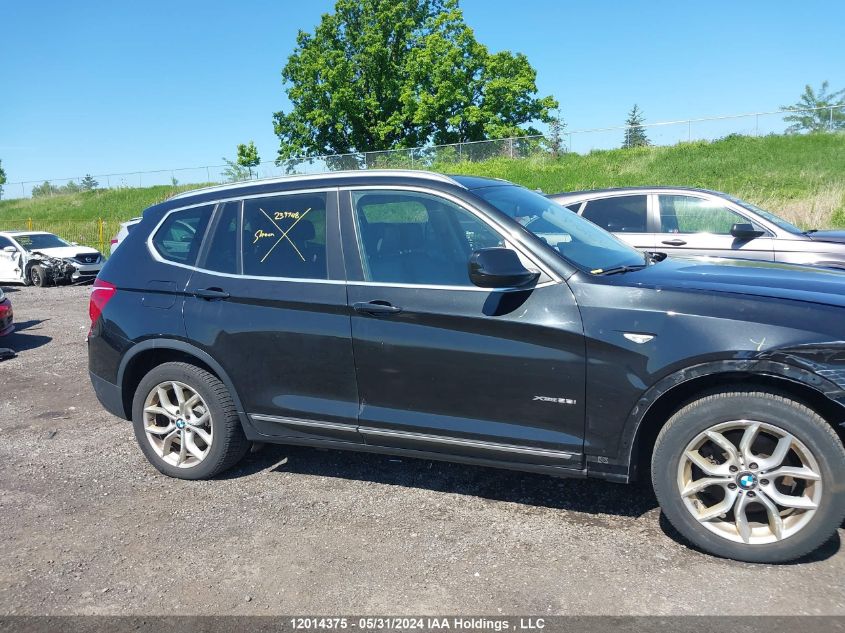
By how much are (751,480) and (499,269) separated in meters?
1.52

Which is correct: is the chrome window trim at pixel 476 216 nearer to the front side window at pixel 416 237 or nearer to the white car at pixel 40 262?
the front side window at pixel 416 237

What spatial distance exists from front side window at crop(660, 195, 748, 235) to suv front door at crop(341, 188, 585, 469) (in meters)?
5.63

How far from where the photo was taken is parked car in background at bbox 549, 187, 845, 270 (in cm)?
819

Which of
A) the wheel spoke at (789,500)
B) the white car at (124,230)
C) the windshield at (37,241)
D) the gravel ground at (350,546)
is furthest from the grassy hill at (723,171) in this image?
the wheel spoke at (789,500)

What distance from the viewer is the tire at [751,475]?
3.18m

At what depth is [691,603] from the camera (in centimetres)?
308

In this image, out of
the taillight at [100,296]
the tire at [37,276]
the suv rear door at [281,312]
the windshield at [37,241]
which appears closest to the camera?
the suv rear door at [281,312]

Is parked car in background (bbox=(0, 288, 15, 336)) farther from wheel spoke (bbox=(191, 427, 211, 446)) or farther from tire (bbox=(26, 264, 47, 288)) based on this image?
tire (bbox=(26, 264, 47, 288))

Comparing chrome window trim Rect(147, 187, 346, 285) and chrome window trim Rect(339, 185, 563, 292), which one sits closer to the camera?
chrome window trim Rect(339, 185, 563, 292)

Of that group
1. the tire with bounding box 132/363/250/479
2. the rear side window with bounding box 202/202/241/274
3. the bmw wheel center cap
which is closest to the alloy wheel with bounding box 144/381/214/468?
the tire with bounding box 132/363/250/479

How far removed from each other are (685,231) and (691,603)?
21.3ft

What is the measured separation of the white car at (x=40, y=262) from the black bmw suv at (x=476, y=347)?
52.5 feet

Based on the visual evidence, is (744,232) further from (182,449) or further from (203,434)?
(182,449)

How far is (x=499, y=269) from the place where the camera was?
354 centimetres
